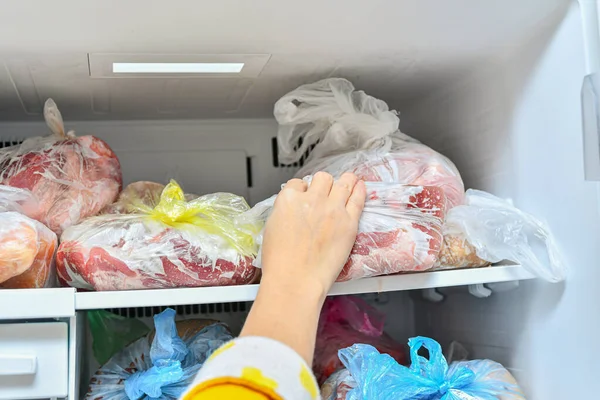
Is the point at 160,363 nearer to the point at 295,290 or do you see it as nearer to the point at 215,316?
the point at 295,290

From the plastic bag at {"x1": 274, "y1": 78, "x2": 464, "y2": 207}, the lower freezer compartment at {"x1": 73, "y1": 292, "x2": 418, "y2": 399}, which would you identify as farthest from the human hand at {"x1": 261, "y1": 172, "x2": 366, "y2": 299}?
the lower freezer compartment at {"x1": 73, "y1": 292, "x2": 418, "y2": 399}

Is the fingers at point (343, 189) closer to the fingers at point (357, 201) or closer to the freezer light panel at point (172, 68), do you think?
the fingers at point (357, 201)

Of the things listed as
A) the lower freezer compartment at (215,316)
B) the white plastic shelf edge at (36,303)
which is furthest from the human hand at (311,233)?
the lower freezer compartment at (215,316)

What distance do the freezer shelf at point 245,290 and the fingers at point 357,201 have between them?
82mm

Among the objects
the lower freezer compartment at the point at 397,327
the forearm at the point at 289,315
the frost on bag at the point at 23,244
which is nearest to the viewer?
the forearm at the point at 289,315

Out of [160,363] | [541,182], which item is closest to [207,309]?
[160,363]

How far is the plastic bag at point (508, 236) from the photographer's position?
824mm

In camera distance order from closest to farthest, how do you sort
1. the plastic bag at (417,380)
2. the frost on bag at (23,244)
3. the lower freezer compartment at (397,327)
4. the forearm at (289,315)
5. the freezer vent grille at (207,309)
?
the forearm at (289,315) → the frost on bag at (23,244) → the plastic bag at (417,380) → the lower freezer compartment at (397,327) → the freezer vent grille at (207,309)

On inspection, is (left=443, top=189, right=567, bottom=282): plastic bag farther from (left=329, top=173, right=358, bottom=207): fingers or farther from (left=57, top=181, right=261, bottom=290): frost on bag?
(left=57, top=181, right=261, bottom=290): frost on bag

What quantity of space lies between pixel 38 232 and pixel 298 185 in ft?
0.97

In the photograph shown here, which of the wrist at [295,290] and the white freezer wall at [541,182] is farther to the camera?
the white freezer wall at [541,182]

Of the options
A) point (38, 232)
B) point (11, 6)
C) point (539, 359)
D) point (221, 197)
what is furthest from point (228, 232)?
point (539, 359)

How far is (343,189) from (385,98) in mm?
373

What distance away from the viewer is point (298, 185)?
775 millimetres
